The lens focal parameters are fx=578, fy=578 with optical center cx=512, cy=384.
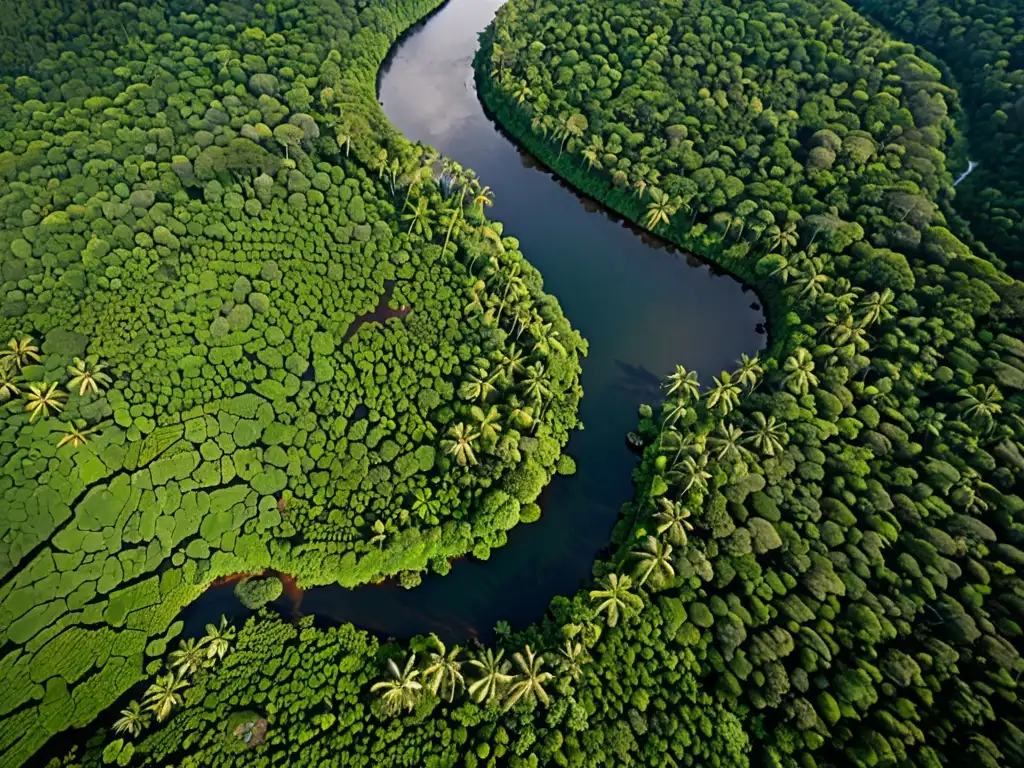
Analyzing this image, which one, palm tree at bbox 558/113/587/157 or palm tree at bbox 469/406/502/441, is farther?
palm tree at bbox 558/113/587/157

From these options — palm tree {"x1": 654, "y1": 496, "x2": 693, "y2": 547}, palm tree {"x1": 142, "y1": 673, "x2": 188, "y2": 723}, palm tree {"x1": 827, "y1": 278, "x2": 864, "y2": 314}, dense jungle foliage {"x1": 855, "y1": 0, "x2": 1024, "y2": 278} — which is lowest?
palm tree {"x1": 142, "y1": 673, "x2": 188, "y2": 723}

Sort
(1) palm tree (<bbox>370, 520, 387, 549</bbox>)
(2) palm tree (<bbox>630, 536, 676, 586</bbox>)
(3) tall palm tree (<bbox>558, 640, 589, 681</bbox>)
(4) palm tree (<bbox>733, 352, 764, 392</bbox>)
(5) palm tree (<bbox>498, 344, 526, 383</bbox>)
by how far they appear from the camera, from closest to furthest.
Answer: (3) tall palm tree (<bbox>558, 640, 589, 681</bbox>)
(2) palm tree (<bbox>630, 536, 676, 586</bbox>)
(1) palm tree (<bbox>370, 520, 387, 549</bbox>)
(5) palm tree (<bbox>498, 344, 526, 383</bbox>)
(4) palm tree (<bbox>733, 352, 764, 392</bbox>)

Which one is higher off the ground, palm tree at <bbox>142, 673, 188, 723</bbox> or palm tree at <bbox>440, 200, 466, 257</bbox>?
palm tree at <bbox>440, 200, 466, 257</bbox>

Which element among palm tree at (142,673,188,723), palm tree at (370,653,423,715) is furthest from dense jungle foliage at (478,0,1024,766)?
palm tree at (142,673,188,723)

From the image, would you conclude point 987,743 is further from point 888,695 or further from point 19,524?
point 19,524

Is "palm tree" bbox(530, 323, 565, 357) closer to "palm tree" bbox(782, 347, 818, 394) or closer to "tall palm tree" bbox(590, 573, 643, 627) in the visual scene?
"palm tree" bbox(782, 347, 818, 394)

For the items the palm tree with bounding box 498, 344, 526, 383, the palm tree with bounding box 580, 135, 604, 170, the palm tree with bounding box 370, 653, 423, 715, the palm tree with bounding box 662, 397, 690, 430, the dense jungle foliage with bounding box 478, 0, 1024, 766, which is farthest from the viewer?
the palm tree with bounding box 580, 135, 604, 170

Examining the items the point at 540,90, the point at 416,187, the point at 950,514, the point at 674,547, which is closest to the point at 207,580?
the point at 674,547

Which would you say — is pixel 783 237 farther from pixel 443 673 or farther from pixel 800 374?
pixel 443 673
